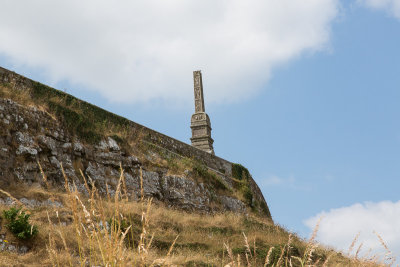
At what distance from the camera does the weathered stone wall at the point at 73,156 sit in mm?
11805

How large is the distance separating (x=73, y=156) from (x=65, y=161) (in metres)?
0.46

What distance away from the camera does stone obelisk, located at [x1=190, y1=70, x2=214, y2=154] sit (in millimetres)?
23625

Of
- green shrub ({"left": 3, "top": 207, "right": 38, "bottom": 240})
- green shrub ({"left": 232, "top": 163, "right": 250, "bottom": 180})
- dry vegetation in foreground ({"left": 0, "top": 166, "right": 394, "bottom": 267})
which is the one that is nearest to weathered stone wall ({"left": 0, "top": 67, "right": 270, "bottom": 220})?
dry vegetation in foreground ({"left": 0, "top": 166, "right": 394, "bottom": 267})

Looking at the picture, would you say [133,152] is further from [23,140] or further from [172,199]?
[23,140]

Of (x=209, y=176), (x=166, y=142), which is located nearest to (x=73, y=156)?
(x=166, y=142)

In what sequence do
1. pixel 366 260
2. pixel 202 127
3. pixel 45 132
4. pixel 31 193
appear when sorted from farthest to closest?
pixel 202 127
pixel 45 132
pixel 31 193
pixel 366 260

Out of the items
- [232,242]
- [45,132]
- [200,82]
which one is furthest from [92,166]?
[200,82]

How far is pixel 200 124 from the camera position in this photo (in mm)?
24047

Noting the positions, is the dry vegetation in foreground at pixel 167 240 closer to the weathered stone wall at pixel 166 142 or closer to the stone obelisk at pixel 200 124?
the weathered stone wall at pixel 166 142

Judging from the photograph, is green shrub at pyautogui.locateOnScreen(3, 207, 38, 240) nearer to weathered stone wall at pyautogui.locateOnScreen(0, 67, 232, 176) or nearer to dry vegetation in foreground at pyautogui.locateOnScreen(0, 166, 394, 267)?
dry vegetation in foreground at pyautogui.locateOnScreen(0, 166, 394, 267)

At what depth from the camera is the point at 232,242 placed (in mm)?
11664

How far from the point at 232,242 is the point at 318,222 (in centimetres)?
854

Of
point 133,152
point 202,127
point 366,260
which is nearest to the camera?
point 366,260

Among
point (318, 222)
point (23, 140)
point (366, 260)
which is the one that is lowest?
point (366, 260)
